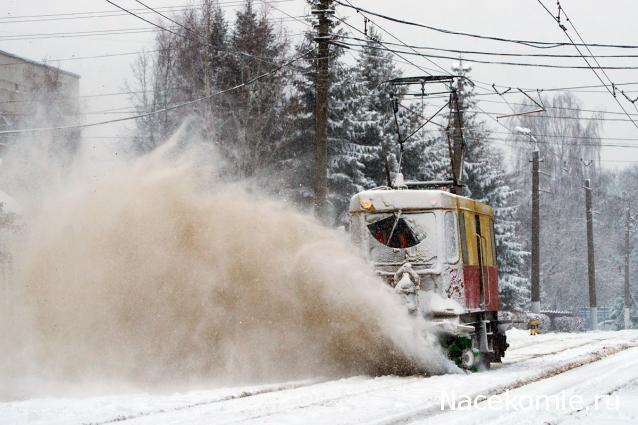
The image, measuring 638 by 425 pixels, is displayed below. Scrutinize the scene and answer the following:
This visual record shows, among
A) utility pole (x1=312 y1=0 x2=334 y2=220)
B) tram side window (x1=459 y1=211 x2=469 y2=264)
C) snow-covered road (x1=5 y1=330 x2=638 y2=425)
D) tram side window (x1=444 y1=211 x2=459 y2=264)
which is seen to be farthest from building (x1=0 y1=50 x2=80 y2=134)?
snow-covered road (x1=5 y1=330 x2=638 y2=425)

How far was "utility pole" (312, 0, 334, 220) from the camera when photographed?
19391 millimetres

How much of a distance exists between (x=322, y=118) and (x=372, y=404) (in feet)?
34.1

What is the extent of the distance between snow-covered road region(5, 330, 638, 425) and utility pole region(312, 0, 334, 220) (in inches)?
256

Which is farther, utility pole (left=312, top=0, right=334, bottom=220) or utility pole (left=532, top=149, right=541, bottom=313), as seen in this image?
utility pole (left=532, top=149, right=541, bottom=313)

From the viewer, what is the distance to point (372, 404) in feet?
33.2

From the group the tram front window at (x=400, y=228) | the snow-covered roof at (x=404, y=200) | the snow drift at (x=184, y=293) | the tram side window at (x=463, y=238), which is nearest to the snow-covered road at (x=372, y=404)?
the snow drift at (x=184, y=293)

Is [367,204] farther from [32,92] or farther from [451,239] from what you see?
[32,92]

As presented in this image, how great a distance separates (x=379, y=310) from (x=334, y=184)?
22797mm

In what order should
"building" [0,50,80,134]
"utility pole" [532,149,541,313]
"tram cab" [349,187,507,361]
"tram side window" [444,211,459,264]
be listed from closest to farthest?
"tram cab" [349,187,507,361] < "tram side window" [444,211,459,264] < "utility pole" [532,149,541,313] < "building" [0,50,80,134]

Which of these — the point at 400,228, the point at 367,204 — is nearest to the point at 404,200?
the point at 400,228

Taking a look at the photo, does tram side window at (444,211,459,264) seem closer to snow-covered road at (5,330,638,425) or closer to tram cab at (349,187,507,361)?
tram cab at (349,187,507,361)

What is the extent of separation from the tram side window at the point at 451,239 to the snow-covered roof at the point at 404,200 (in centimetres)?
17

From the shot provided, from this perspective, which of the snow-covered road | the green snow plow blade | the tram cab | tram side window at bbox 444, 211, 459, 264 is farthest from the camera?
the green snow plow blade

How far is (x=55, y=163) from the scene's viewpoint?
50.4 ft
